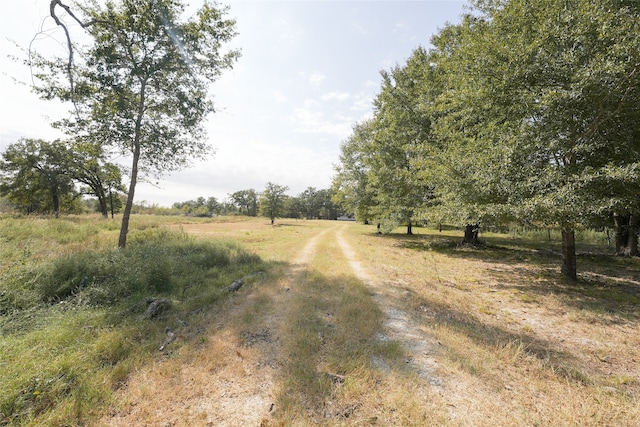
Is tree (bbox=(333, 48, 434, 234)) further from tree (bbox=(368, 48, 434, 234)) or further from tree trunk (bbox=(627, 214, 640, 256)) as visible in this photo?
tree trunk (bbox=(627, 214, 640, 256))

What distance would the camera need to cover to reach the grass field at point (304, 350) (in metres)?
3.08

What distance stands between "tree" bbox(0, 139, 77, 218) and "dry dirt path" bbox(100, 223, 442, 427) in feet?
146

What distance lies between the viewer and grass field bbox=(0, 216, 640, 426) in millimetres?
3076

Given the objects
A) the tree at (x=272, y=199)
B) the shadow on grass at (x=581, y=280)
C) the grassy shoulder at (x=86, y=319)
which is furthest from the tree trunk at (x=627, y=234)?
the tree at (x=272, y=199)

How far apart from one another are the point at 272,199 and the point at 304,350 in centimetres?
5485

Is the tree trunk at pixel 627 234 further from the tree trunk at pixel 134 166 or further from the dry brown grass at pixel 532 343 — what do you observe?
the tree trunk at pixel 134 166

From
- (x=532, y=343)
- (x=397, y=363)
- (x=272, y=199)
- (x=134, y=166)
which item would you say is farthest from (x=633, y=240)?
(x=272, y=199)

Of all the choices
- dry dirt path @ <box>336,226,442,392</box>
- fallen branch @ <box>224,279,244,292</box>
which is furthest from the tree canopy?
fallen branch @ <box>224,279,244,292</box>

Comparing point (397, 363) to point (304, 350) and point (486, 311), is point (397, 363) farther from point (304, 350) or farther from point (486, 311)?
point (486, 311)

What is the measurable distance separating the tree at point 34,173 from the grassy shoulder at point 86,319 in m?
36.6

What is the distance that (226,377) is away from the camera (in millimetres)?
3738

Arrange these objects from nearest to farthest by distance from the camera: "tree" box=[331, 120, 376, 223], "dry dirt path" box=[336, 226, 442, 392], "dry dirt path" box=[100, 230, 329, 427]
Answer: "dry dirt path" box=[100, 230, 329, 427] < "dry dirt path" box=[336, 226, 442, 392] < "tree" box=[331, 120, 376, 223]

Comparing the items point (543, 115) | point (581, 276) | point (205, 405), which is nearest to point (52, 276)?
point (205, 405)

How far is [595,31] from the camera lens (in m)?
7.44
